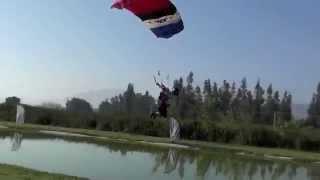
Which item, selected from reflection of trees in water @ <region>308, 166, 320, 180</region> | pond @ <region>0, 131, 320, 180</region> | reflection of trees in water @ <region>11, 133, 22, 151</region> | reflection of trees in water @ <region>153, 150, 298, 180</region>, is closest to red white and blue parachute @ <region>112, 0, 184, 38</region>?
pond @ <region>0, 131, 320, 180</region>

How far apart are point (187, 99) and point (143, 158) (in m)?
45.3

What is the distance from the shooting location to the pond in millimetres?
19219

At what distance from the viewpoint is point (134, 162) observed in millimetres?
22281

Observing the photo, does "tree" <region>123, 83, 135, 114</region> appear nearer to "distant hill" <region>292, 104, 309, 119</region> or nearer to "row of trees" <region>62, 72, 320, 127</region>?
"row of trees" <region>62, 72, 320, 127</region>

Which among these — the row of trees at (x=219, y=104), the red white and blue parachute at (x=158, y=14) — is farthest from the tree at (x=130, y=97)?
the red white and blue parachute at (x=158, y=14)

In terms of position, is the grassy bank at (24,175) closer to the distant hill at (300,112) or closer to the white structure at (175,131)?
the white structure at (175,131)

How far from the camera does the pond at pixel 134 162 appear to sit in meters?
19.2

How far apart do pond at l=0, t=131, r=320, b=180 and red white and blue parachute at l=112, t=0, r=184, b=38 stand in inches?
160

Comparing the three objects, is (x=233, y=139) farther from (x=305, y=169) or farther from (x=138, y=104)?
(x=138, y=104)

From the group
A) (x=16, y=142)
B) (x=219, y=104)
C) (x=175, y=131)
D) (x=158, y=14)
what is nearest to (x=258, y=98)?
(x=219, y=104)

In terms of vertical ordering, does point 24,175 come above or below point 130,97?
below

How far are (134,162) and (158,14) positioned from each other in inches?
286

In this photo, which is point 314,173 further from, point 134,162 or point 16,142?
point 16,142

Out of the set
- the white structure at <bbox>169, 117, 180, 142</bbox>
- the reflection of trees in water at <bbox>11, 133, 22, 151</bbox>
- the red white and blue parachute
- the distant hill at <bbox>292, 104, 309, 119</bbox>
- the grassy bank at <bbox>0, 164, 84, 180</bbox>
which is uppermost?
the distant hill at <bbox>292, 104, 309, 119</bbox>
